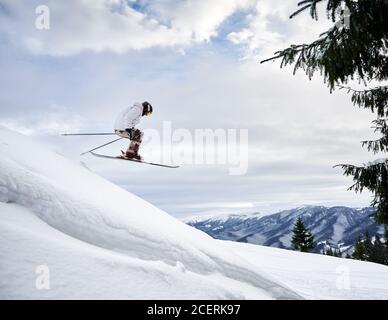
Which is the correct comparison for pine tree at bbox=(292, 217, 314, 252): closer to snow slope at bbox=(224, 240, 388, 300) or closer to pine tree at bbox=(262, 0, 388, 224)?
snow slope at bbox=(224, 240, 388, 300)

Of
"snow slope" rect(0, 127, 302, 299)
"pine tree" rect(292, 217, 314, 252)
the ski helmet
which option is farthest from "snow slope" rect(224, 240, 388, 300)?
"pine tree" rect(292, 217, 314, 252)

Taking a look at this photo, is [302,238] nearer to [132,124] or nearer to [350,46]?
[132,124]

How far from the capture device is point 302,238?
153 feet

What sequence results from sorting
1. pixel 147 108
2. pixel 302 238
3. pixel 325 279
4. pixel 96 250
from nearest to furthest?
pixel 96 250, pixel 325 279, pixel 147 108, pixel 302 238

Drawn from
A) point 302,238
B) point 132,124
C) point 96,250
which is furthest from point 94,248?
point 302,238

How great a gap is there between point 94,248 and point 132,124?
6.93 meters

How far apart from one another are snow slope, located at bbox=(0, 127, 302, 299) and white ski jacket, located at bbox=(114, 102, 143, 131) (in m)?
4.59

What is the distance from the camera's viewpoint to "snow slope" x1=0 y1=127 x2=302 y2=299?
3406mm

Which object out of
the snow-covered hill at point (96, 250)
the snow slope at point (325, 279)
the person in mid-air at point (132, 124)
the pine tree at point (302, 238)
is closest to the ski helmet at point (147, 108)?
the person in mid-air at point (132, 124)

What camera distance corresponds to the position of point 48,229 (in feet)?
13.7

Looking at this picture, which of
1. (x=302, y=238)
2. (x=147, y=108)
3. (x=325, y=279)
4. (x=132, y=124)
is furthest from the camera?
(x=302, y=238)

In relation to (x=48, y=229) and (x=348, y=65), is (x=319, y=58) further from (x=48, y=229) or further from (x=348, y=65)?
(x=48, y=229)
